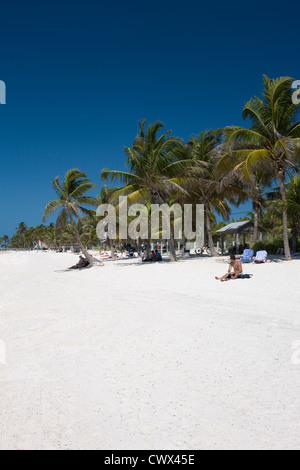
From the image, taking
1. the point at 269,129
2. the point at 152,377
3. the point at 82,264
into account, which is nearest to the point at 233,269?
the point at 152,377

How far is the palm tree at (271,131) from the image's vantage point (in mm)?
14727

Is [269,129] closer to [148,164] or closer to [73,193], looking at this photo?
[148,164]

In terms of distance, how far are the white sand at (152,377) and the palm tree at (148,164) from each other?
13032mm

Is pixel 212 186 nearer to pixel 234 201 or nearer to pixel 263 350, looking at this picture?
pixel 234 201

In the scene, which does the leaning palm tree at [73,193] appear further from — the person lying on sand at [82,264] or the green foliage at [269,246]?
the green foliage at [269,246]

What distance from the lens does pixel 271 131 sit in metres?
15.6

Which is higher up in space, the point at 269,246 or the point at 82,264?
the point at 269,246

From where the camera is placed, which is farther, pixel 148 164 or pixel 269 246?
pixel 269 246

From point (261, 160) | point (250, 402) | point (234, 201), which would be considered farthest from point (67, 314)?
point (234, 201)

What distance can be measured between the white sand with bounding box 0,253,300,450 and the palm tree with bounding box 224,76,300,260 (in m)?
9.47

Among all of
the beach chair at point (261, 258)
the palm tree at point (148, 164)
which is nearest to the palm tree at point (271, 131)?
the beach chair at point (261, 258)

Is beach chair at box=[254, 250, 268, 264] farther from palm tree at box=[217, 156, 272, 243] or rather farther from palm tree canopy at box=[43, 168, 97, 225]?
palm tree canopy at box=[43, 168, 97, 225]

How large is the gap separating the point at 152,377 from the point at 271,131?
48.8 ft

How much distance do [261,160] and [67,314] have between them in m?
11.9
